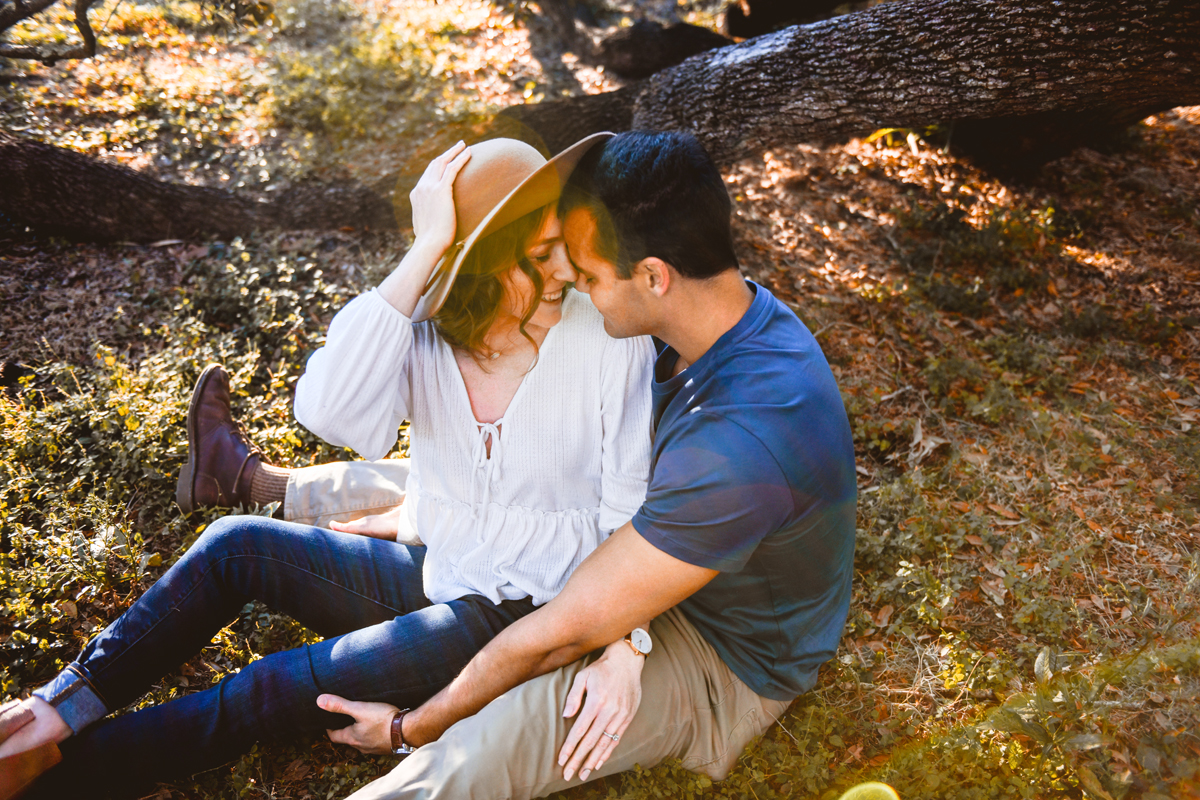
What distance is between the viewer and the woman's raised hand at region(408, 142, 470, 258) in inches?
82.4

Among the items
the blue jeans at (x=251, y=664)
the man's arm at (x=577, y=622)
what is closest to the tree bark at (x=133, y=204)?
the blue jeans at (x=251, y=664)

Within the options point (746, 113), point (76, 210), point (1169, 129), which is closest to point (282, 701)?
point (76, 210)

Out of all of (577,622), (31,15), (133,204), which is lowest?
(577,622)

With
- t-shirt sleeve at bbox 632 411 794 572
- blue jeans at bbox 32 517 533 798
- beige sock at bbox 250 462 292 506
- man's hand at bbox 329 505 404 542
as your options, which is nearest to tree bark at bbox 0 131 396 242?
beige sock at bbox 250 462 292 506

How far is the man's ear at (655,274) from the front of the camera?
6.73 feet

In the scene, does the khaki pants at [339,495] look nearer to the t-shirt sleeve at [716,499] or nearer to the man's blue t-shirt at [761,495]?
the man's blue t-shirt at [761,495]

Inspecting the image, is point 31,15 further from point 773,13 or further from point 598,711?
point 773,13

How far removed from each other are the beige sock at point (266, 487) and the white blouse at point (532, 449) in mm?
1041

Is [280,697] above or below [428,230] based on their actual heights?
below

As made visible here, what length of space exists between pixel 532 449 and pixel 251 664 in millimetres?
1232

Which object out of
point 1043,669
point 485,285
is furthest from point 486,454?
point 1043,669

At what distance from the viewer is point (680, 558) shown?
1850 mm

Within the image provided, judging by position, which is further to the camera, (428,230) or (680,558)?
(428,230)

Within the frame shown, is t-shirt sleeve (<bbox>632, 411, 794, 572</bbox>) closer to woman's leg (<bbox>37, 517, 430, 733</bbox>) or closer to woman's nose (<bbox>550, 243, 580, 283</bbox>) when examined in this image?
woman's nose (<bbox>550, 243, 580, 283</bbox>)
